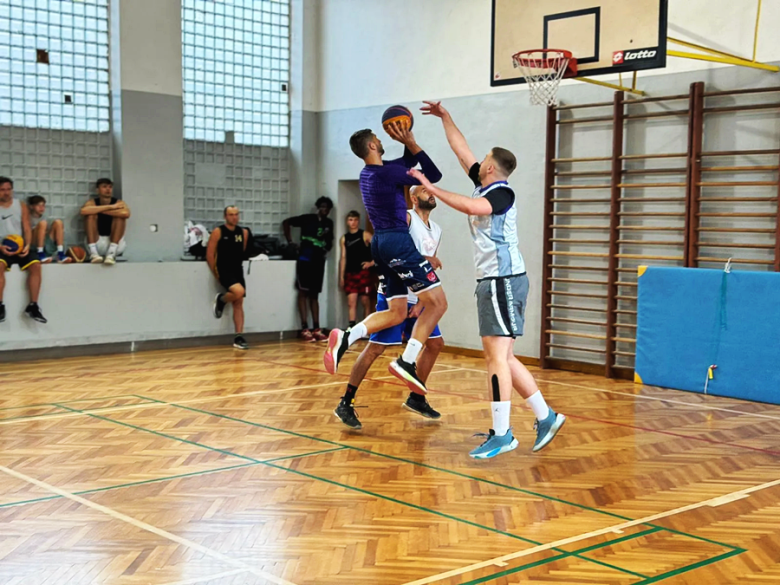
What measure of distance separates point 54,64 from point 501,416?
7.94m

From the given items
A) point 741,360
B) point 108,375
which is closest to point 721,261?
point 741,360

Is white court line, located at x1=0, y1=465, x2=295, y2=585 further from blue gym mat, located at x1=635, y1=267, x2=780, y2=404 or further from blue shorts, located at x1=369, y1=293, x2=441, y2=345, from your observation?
blue gym mat, located at x1=635, y1=267, x2=780, y2=404

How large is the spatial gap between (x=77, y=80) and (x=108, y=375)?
13.3 ft

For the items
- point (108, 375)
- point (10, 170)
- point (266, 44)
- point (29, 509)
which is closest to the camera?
point (29, 509)

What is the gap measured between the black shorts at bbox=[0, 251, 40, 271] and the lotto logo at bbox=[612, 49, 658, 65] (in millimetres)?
6490

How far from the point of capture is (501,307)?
5418 millimetres

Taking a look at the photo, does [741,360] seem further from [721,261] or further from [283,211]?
[283,211]

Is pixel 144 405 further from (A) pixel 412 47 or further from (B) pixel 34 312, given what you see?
(A) pixel 412 47

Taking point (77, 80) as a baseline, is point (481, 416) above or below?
below

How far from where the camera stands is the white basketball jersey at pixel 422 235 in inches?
263

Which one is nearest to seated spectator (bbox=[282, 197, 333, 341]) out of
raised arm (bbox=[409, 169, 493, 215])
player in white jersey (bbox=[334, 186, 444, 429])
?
player in white jersey (bbox=[334, 186, 444, 429])

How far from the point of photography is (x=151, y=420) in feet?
22.2

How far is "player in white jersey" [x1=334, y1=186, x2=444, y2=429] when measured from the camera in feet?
21.3

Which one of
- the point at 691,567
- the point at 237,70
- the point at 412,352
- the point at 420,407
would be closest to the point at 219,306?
the point at 237,70
